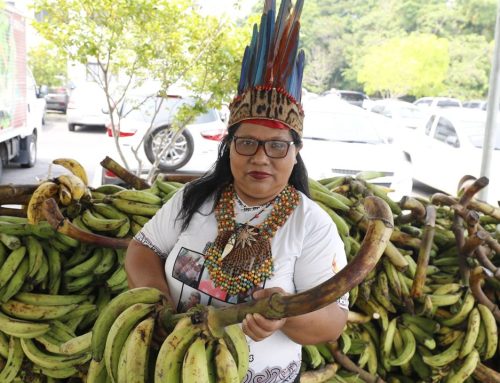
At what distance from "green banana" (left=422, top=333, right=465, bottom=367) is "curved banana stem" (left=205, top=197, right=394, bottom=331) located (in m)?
1.72

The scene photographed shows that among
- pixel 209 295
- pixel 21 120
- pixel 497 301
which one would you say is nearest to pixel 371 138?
pixel 497 301

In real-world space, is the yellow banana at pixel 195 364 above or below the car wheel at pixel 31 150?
above

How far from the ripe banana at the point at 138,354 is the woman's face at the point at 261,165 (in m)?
0.56

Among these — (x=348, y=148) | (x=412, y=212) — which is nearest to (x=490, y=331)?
Answer: (x=412, y=212)

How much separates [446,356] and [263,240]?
1502 millimetres

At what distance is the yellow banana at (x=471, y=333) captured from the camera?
8.80 ft

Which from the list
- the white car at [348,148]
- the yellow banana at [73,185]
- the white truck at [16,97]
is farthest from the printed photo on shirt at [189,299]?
the white truck at [16,97]

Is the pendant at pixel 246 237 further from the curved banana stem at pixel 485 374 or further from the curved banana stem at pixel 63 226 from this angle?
the curved banana stem at pixel 485 374

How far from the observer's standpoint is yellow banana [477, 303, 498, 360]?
2.72 m

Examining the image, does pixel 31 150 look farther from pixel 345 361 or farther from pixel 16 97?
pixel 345 361

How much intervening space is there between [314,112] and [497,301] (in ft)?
21.6

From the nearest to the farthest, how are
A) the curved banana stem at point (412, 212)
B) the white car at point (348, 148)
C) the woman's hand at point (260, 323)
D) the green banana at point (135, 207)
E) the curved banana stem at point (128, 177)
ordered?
the woman's hand at point (260, 323) → the green banana at point (135, 207) → the curved banana stem at point (128, 177) → the curved banana stem at point (412, 212) → the white car at point (348, 148)

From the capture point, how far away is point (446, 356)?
2699 millimetres

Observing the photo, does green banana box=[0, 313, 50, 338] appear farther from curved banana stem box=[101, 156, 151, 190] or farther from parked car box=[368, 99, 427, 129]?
parked car box=[368, 99, 427, 129]
